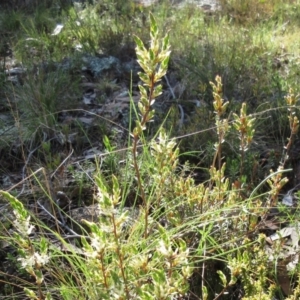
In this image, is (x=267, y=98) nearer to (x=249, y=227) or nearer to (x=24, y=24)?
(x=249, y=227)

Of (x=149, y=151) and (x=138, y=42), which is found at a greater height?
(x=138, y=42)

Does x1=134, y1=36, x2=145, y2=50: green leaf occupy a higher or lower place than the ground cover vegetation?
higher

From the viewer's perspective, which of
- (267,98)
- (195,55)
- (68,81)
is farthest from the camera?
(195,55)

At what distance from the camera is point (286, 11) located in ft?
17.9

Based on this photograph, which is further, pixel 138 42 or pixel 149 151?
pixel 149 151

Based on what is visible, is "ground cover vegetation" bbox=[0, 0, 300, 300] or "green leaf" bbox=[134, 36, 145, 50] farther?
"ground cover vegetation" bbox=[0, 0, 300, 300]

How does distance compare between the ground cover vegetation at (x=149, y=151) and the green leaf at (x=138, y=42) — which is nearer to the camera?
the green leaf at (x=138, y=42)

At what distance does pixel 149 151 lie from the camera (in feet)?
9.46

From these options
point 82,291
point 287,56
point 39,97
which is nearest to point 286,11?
point 287,56

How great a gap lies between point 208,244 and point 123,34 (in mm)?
3112

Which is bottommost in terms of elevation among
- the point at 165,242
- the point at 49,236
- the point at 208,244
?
the point at 49,236

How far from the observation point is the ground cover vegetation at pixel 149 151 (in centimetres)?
147

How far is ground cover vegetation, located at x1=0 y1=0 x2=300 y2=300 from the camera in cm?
147

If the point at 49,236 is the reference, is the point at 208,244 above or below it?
above
